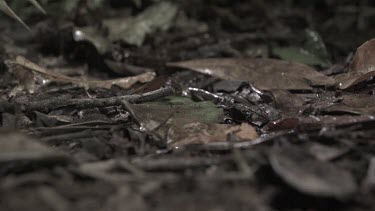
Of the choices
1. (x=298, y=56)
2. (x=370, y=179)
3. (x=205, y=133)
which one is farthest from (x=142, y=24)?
(x=370, y=179)

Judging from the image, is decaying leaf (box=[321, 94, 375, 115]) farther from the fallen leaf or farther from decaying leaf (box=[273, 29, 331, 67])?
decaying leaf (box=[273, 29, 331, 67])

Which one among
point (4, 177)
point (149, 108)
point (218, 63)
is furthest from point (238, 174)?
point (218, 63)

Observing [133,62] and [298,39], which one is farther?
[298,39]

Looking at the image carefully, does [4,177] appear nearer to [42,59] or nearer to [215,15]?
[42,59]

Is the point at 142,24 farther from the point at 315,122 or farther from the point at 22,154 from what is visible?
the point at 22,154

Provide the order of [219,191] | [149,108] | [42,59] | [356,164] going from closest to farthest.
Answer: [219,191] < [356,164] < [149,108] < [42,59]

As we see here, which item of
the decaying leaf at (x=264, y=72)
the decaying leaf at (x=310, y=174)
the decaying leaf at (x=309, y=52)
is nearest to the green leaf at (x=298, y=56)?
the decaying leaf at (x=309, y=52)
